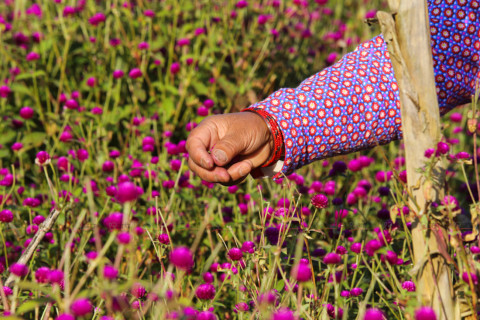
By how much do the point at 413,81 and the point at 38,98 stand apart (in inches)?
71.3

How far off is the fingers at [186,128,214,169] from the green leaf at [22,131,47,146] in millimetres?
1189

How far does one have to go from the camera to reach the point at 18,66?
252cm

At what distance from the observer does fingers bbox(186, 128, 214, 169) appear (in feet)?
A: 3.73

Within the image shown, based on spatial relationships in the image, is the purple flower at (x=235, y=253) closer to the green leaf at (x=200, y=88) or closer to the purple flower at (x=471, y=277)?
the purple flower at (x=471, y=277)

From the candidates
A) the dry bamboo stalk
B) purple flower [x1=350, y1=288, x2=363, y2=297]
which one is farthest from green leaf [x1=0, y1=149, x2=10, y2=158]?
purple flower [x1=350, y1=288, x2=363, y2=297]

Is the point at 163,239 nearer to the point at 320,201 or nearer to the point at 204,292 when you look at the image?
the point at 204,292

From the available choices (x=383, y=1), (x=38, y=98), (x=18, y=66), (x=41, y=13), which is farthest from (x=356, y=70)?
(x=383, y=1)

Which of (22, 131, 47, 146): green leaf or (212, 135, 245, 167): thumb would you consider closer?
(212, 135, 245, 167): thumb

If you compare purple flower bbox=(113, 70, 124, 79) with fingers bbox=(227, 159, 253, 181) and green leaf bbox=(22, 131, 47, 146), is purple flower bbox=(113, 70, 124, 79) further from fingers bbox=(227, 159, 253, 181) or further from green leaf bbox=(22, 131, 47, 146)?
fingers bbox=(227, 159, 253, 181)

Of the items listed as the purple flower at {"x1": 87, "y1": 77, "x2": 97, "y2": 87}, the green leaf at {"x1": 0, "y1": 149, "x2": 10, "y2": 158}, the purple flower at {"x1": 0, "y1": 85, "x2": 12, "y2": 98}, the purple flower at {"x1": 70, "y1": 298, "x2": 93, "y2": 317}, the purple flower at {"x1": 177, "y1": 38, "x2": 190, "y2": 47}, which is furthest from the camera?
the purple flower at {"x1": 177, "y1": 38, "x2": 190, "y2": 47}

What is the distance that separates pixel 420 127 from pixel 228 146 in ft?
1.25

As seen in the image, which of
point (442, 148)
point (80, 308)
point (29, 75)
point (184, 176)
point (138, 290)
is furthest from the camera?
point (29, 75)

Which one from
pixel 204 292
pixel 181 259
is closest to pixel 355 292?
pixel 204 292

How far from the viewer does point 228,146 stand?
1.16 metres
